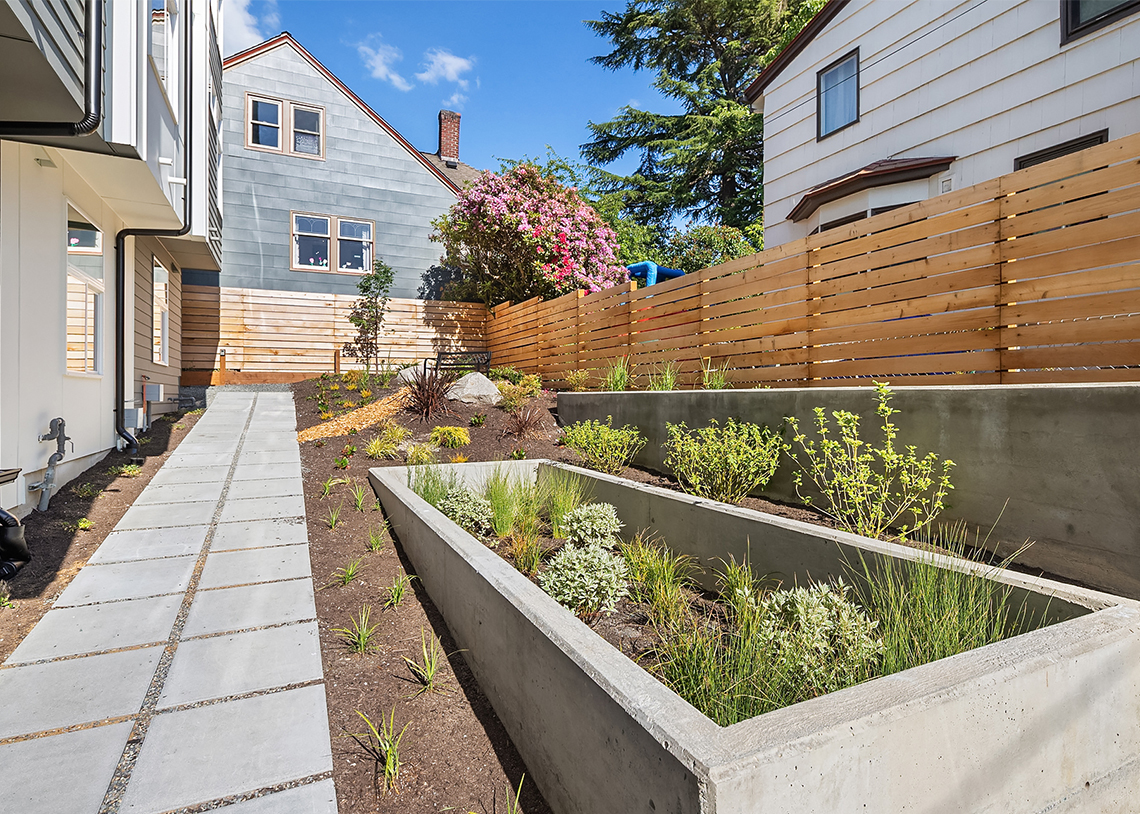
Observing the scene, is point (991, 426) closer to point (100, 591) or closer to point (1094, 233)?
point (1094, 233)

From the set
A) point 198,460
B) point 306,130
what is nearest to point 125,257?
point 198,460

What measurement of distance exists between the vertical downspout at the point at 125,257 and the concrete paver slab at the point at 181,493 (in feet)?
3.99

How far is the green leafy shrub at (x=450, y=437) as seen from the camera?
6.10 meters

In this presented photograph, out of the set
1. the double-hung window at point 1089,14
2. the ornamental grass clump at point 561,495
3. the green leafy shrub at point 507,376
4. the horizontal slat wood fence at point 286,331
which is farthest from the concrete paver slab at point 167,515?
the double-hung window at point 1089,14

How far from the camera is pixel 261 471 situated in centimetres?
531

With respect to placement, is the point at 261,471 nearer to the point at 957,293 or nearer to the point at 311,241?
the point at 957,293

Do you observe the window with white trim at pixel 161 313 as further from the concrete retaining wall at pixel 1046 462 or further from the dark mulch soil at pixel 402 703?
the concrete retaining wall at pixel 1046 462

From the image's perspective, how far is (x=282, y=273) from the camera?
12.3m

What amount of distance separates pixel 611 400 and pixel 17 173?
202 inches

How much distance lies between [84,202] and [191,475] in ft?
8.63

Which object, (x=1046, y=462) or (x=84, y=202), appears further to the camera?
(x=84, y=202)

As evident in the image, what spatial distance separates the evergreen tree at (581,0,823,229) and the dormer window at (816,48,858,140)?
25.0 feet

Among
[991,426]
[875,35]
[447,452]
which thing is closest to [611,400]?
[447,452]

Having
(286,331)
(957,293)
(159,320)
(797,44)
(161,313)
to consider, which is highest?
(797,44)
